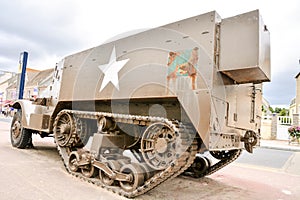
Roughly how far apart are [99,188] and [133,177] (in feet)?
2.34

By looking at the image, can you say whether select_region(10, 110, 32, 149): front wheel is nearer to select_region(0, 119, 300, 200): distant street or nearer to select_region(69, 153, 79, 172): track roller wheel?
select_region(0, 119, 300, 200): distant street

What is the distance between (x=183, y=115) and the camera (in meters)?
3.79

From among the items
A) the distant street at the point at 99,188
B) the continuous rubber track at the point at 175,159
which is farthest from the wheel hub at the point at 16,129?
the continuous rubber track at the point at 175,159

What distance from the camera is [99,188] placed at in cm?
423

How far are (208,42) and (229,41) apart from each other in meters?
0.27

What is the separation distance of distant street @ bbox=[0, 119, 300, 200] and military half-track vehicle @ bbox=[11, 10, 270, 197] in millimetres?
324

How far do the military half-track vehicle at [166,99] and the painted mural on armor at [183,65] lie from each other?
0.05 feet

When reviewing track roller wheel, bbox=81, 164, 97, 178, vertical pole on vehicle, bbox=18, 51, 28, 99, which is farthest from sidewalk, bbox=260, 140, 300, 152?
vertical pole on vehicle, bbox=18, 51, 28, 99

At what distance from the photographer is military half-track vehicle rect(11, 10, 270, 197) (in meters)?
3.42

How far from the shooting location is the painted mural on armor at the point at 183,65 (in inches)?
139

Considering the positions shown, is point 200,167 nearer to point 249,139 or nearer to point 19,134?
point 249,139

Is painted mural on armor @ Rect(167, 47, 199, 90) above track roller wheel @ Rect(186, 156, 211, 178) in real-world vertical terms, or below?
above

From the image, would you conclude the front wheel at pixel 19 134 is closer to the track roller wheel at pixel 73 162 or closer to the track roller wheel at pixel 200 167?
the track roller wheel at pixel 73 162

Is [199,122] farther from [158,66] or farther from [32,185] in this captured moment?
[32,185]
